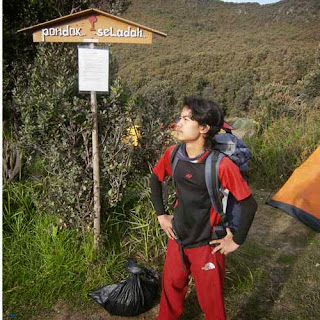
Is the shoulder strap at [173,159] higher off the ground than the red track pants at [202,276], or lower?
higher

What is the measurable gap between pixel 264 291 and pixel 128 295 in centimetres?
123

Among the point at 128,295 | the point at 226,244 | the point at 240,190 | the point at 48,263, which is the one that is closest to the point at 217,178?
the point at 240,190

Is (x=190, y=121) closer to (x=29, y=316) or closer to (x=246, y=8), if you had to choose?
(x=29, y=316)

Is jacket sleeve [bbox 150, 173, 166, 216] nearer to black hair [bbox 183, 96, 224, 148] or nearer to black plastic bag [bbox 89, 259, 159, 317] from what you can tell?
black hair [bbox 183, 96, 224, 148]

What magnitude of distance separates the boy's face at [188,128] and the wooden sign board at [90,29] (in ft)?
2.78

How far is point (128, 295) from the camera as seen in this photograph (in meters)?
2.45

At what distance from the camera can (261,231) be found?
4.16 meters

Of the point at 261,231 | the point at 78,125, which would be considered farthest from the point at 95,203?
the point at 261,231

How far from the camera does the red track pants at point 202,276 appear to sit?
76.6 inches

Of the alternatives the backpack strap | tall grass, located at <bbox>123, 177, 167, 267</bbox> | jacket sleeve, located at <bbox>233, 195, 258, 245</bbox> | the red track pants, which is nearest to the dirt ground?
tall grass, located at <bbox>123, 177, 167, 267</bbox>

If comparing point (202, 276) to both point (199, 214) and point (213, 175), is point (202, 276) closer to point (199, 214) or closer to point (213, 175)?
point (199, 214)

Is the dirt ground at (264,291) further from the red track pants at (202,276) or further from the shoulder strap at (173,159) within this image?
the shoulder strap at (173,159)

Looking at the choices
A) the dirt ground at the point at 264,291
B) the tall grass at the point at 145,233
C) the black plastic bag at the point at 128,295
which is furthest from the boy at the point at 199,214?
the tall grass at the point at 145,233

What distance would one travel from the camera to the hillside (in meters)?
19.8
